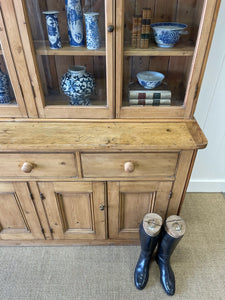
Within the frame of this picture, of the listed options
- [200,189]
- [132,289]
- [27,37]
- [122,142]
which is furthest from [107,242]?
[27,37]

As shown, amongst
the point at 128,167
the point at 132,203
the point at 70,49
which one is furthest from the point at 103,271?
the point at 70,49

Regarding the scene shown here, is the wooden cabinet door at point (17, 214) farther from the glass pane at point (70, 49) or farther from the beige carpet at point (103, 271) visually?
the glass pane at point (70, 49)

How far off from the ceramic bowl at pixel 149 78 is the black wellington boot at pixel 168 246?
0.71 meters

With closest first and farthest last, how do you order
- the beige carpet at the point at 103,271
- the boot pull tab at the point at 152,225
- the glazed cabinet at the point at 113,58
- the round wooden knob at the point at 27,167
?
the glazed cabinet at the point at 113,58, the round wooden knob at the point at 27,167, the boot pull tab at the point at 152,225, the beige carpet at the point at 103,271

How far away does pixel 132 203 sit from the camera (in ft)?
4.12

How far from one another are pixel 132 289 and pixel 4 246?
2.85 ft

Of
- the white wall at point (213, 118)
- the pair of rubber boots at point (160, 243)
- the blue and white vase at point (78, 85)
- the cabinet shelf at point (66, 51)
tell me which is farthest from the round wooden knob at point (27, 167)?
the white wall at point (213, 118)

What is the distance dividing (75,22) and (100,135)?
1.66 ft

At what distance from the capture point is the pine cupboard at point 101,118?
932mm

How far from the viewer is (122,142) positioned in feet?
3.26

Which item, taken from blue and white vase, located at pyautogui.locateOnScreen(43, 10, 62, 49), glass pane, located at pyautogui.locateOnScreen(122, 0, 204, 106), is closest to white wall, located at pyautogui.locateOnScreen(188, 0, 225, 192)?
glass pane, located at pyautogui.locateOnScreen(122, 0, 204, 106)

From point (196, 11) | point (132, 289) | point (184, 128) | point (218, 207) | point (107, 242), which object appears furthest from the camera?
point (218, 207)

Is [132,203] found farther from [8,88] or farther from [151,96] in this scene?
[8,88]

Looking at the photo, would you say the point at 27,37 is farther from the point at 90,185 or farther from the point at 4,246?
the point at 4,246
